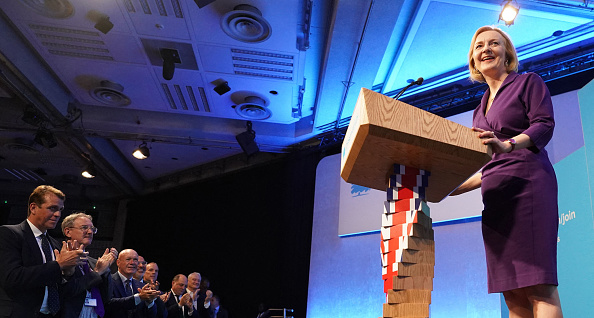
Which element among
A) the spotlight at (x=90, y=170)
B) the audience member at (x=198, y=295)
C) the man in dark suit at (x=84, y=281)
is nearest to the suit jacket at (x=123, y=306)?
the man in dark suit at (x=84, y=281)

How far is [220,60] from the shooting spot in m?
6.49

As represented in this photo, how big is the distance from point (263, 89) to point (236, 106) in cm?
68

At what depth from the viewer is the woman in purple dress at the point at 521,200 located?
1389 millimetres

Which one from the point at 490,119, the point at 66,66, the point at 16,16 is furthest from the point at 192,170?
the point at 490,119

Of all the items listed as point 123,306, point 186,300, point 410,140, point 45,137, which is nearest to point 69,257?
point 123,306

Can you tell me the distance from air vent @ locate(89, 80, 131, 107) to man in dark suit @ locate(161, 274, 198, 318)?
302cm

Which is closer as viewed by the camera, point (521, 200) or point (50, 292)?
point (521, 200)

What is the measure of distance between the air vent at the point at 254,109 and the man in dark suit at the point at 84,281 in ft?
13.3

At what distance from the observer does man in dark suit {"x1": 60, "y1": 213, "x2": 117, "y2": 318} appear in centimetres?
317

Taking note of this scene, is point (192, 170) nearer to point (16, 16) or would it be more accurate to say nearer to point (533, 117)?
point (16, 16)

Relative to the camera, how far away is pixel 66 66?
6.88 meters

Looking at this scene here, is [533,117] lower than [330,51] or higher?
lower

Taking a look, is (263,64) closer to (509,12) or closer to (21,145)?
(509,12)

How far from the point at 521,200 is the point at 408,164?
348 mm
